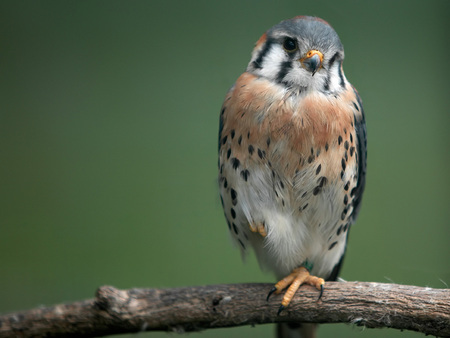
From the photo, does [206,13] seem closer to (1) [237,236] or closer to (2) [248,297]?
(1) [237,236]

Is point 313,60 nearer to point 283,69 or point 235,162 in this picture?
point 283,69

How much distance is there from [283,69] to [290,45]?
10 centimetres

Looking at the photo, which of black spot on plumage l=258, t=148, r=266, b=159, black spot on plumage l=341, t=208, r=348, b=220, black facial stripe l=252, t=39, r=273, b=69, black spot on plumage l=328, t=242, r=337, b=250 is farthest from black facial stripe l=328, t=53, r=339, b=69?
black spot on plumage l=328, t=242, r=337, b=250

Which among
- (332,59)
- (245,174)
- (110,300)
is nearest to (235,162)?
(245,174)

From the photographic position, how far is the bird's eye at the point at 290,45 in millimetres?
2047

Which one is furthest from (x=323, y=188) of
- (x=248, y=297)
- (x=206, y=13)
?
(x=206, y=13)

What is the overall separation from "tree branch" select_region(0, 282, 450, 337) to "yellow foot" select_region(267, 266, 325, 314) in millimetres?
30

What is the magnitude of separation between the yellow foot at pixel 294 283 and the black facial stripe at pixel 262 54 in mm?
1016

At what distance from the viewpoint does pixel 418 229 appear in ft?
11.7

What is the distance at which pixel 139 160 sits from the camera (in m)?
4.02

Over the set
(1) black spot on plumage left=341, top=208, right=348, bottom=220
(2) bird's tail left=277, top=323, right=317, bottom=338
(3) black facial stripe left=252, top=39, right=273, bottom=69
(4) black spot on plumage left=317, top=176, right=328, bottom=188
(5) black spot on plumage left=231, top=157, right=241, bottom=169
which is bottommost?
(2) bird's tail left=277, top=323, right=317, bottom=338

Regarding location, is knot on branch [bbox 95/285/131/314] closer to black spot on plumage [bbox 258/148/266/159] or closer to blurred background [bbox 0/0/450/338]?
black spot on plumage [bbox 258/148/266/159]

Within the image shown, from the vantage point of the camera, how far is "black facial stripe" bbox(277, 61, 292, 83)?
81.9 inches

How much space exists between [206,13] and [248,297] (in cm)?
216
